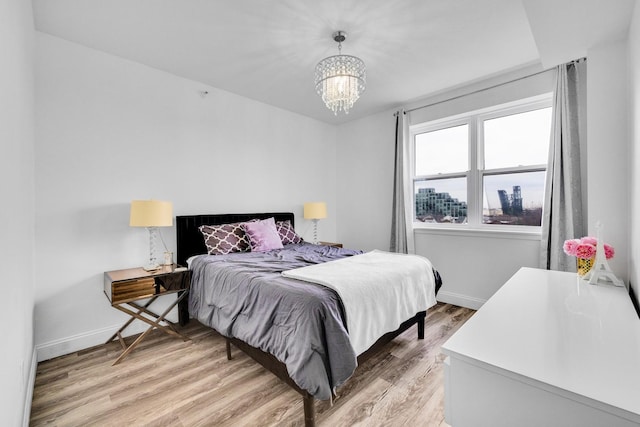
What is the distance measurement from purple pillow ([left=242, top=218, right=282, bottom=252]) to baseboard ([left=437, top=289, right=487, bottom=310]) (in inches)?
88.2

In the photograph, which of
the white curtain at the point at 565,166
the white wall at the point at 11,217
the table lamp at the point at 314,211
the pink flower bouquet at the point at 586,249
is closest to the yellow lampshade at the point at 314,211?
the table lamp at the point at 314,211

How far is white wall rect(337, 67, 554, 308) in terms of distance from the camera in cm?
312

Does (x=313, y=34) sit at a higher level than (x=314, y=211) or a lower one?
higher

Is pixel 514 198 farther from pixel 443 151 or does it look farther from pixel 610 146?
pixel 610 146

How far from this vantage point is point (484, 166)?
137 inches

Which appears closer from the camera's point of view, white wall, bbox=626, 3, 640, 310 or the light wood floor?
white wall, bbox=626, 3, 640, 310

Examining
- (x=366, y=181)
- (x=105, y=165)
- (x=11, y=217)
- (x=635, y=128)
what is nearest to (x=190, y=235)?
(x=105, y=165)

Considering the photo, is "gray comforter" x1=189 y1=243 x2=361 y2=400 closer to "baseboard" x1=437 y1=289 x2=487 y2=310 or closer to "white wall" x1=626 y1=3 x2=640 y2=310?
"white wall" x1=626 y1=3 x2=640 y2=310

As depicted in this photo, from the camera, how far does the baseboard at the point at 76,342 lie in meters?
2.34

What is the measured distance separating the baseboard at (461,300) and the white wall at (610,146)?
5.27ft

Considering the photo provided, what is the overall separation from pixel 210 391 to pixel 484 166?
368 cm

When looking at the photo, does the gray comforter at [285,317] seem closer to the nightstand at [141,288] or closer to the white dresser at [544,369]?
the nightstand at [141,288]

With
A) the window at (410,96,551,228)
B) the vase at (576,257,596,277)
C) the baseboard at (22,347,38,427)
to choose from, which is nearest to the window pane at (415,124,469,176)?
the window at (410,96,551,228)

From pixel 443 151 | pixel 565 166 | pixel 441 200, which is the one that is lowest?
pixel 441 200
